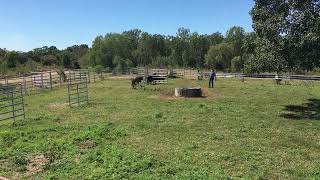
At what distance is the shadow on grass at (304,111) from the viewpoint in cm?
1864

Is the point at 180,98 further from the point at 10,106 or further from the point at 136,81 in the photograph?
the point at 10,106

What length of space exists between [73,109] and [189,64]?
8029 centimetres

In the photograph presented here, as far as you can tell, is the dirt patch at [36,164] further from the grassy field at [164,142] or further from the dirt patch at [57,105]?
the dirt patch at [57,105]

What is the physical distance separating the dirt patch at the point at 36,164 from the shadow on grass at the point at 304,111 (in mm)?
11122

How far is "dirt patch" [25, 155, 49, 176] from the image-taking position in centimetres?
1007

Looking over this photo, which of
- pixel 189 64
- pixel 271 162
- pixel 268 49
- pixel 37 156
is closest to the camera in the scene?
pixel 271 162

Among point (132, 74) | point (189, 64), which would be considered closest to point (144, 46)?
point (189, 64)

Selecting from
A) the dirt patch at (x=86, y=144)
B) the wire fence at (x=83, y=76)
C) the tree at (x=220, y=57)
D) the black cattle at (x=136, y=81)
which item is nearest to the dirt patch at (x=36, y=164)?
the dirt patch at (x=86, y=144)

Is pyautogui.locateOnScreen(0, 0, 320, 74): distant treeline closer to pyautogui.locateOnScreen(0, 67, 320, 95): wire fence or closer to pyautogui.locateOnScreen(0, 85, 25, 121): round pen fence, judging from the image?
pyautogui.locateOnScreen(0, 67, 320, 95): wire fence

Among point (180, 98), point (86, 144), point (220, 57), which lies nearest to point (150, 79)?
point (180, 98)

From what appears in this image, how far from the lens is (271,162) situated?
10.5 metres

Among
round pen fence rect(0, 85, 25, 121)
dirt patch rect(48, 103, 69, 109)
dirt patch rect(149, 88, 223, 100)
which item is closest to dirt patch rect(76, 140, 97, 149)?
round pen fence rect(0, 85, 25, 121)

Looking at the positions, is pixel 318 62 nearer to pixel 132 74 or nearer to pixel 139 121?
pixel 139 121

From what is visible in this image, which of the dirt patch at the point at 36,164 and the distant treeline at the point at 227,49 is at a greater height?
the distant treeline at the point at 227,49
